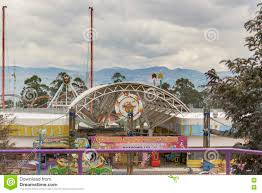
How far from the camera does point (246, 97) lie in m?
9.73

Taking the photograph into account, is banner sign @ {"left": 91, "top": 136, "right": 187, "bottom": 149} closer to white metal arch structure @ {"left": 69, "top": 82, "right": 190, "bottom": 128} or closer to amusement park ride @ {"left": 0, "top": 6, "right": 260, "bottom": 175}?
amusement park ride @ {"left": 0, "top": 6, "right": 260, "bottom": 175}

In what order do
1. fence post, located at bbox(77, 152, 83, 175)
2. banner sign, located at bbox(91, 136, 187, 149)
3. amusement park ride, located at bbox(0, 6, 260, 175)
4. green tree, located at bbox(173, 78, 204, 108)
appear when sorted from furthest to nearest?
green tree, located at bbox(173, 78, 204, 108) → amusement park ride, located at bbox(0, 6, 260, 175) → banner sign, located at bbox(91, 136, 187, 149) → fence post, located at bbox(77, 152, 83, 175)

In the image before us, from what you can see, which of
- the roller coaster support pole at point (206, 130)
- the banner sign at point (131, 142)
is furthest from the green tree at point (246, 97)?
the banner sign at point (131, 142)

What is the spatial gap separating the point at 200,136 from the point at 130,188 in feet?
110

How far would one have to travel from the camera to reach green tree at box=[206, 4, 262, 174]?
9.48 meters

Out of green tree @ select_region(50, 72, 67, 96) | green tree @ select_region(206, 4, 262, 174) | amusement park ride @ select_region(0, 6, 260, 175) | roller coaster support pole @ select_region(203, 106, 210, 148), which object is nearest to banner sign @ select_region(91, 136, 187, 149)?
amusement park ride @ select_region(0, 6, 260, 175)

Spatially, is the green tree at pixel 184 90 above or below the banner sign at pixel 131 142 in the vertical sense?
above

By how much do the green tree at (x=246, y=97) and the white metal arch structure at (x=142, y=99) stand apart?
1147 inches

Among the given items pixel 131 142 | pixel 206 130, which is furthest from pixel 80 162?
pixel 131 142

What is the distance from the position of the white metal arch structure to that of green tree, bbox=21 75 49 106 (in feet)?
158

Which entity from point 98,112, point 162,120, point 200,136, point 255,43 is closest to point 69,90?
point 98,112

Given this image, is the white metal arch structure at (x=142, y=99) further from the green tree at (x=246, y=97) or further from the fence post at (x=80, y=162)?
the fence post at (x=80, y=162)

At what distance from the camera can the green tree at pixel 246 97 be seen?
9.48m

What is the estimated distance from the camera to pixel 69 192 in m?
7.41
